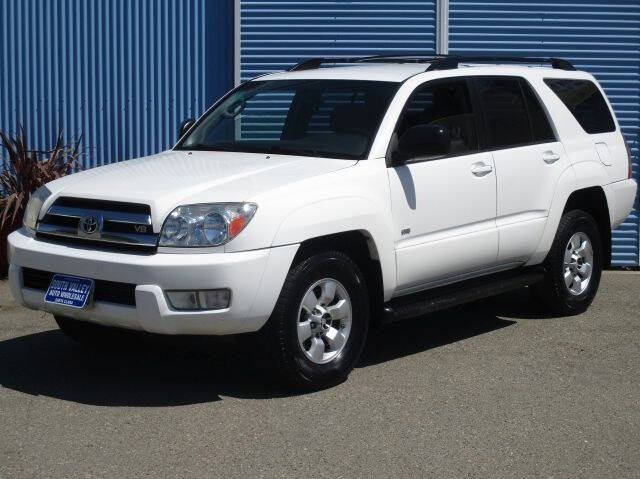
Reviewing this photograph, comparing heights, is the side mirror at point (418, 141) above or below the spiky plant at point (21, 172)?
above

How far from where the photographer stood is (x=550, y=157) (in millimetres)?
8133

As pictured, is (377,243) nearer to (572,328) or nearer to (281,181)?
(281,181)

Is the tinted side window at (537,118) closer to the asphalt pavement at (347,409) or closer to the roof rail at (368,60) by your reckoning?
the roof rail at (368,60)

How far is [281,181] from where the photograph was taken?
6375mm

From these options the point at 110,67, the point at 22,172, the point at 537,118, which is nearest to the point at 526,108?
the point at 537,118

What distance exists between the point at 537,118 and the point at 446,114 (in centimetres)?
98

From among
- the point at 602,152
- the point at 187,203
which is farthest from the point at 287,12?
the point at 187,203

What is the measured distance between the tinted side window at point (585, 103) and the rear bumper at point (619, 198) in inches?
16.6

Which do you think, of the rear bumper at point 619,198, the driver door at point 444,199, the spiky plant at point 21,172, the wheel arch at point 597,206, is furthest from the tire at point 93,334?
the rear bumper at point 619,198

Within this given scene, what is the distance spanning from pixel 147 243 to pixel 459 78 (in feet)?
8.57

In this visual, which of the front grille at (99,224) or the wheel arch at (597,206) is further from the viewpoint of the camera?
the wheel arch at (597,206)

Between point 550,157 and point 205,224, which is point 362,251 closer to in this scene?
point 205,224

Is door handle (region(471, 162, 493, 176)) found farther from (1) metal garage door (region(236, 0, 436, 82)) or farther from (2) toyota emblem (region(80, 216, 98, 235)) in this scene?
(1) metal garage door (region(236, 0, 436, 82))

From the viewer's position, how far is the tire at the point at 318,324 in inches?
245
